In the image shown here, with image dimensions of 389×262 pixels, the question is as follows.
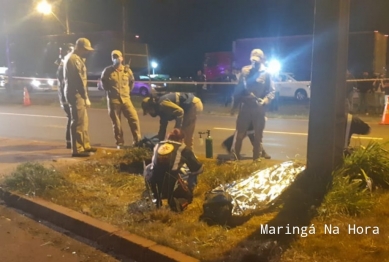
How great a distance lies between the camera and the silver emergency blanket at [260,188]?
17.1ft

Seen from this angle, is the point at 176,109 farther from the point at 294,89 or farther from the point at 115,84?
the point at 294,89

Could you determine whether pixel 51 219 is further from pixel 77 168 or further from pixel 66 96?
pixel 66 96

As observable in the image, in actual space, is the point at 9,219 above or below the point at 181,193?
below

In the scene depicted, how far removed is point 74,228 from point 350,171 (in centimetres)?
322

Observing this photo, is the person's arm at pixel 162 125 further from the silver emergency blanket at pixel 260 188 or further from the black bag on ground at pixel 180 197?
the silver emergency blanket at pixel 260 188

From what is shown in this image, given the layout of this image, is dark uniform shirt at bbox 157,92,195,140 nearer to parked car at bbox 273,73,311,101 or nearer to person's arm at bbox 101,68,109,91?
person's arm at bbox 101,68,109,91

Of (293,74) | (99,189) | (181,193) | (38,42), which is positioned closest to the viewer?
(181,193)

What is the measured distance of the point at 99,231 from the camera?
5.09m

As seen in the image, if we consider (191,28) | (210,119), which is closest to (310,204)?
(210,119)

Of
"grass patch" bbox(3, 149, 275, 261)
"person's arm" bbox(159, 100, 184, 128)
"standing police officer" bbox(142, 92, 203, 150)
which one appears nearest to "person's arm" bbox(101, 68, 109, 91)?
"grass patch" bbox(3, 149, 275, 261)

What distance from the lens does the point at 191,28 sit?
5322cm

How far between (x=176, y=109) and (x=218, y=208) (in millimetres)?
2979

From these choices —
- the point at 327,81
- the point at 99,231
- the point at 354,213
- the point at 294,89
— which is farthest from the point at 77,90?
the point at 294,89

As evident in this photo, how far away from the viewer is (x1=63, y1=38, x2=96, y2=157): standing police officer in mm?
8703
